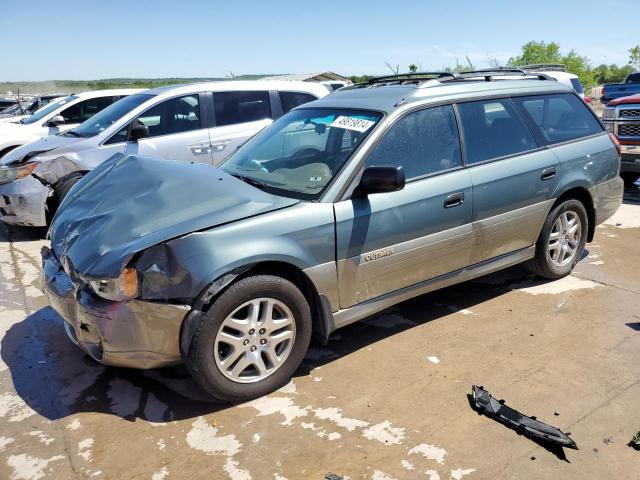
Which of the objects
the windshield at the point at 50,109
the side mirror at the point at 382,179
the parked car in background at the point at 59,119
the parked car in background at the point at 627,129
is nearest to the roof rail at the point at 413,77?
the side mirror at the point at 382,179

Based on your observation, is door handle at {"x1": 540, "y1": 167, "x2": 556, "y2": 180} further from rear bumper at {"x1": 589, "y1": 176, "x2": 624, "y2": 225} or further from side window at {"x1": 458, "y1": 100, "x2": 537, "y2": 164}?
rear bumper at {"x1": 589, "y1": 176, "x2": 624, "y2": 225}

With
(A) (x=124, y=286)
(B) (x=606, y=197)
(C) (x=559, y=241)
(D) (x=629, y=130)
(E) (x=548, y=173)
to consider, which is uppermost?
(E) (x=548, y=173)

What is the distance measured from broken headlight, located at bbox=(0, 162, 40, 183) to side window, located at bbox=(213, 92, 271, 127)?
7.66ft

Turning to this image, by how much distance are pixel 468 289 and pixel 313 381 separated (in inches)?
80.2

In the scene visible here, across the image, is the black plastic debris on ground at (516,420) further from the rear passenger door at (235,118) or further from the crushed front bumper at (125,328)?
the rear passenger door at (235,118)

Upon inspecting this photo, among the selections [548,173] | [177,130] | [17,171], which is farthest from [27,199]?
[548,173]

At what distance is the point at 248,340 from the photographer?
10.2 feet

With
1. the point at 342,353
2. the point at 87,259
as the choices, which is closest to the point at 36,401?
the point at 87,259

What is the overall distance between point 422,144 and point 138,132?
4.12m

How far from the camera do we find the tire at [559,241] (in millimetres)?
4625

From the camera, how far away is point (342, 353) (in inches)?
148

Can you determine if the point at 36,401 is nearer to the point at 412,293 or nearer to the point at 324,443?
the point at 324,443

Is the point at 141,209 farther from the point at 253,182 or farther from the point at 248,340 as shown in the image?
the point at 248,340

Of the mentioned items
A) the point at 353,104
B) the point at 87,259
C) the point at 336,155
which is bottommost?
the point at 87,259
